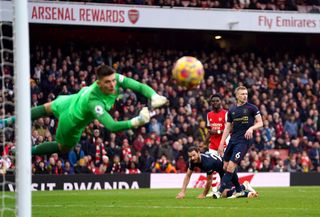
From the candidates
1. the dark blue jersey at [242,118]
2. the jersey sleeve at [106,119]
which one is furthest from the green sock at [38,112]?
the dark blue jersey at [242,118]

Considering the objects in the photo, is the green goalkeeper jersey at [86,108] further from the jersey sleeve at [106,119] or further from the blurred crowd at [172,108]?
the blurred crowd at [172,108]

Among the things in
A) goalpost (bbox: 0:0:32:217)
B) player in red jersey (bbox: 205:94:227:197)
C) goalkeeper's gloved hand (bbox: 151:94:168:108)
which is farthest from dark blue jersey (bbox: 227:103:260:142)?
goalpost (bbox: 0:0:32:217)

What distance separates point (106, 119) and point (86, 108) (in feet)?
2.15

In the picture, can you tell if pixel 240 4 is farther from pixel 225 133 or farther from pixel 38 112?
pixel 38 112

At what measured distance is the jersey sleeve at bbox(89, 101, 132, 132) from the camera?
32.6 feet

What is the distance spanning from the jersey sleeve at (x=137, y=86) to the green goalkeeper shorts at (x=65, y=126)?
0.95 meters

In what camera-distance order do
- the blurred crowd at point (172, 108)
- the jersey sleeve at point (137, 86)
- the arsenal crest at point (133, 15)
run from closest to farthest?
the jersey sleeve at point (137, 86)
the blurred crowd at point (172, 108)
the arsenal crest at point (133, 15)

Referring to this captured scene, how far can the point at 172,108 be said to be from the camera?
90.0 ft

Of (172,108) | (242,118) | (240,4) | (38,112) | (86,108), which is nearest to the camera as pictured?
(86,108)

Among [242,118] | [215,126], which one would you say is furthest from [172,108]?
[242,118]

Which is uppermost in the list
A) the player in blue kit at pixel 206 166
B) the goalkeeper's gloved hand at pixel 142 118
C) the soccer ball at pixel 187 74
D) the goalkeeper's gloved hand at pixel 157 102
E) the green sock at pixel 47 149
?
the soccer ball at pixel 187 74

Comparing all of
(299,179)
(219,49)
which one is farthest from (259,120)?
(219,49)

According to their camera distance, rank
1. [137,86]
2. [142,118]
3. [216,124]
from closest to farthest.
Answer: [142,118] → [137,86] → [216,124]

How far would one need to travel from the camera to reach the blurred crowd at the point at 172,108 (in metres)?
24.1
